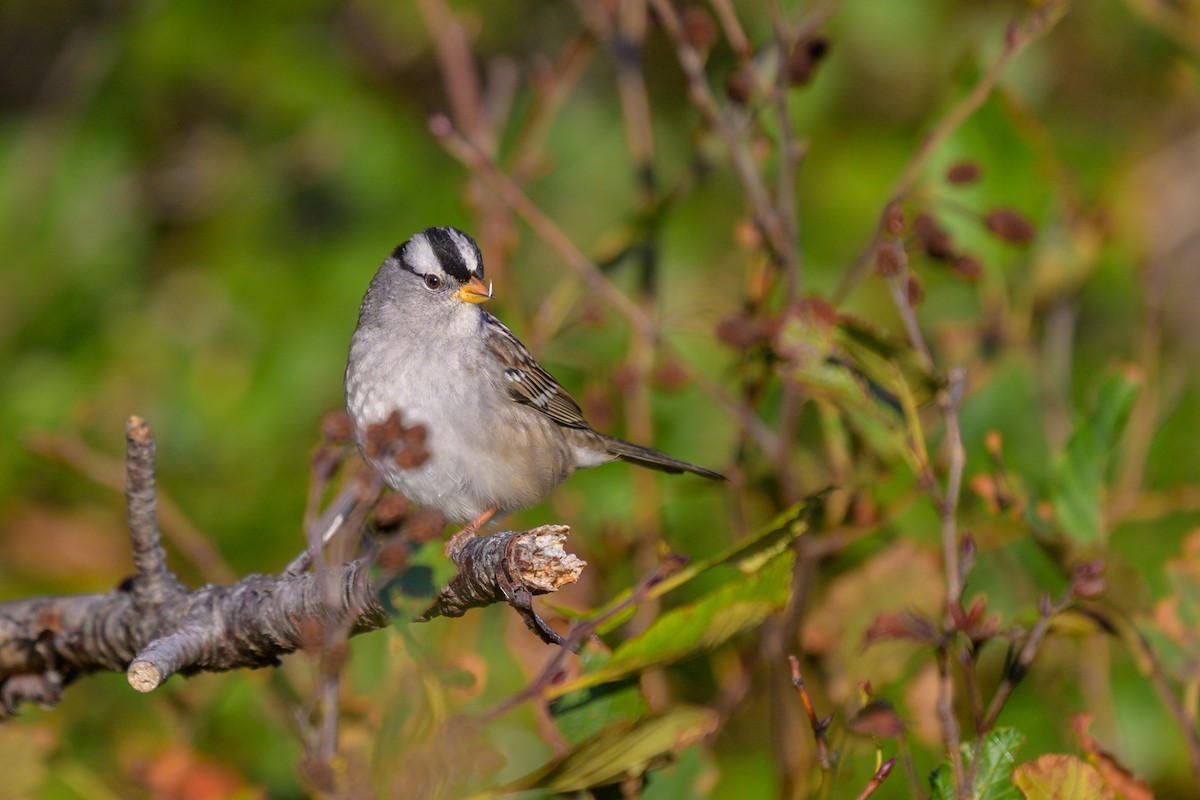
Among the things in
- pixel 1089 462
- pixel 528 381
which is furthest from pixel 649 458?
pixel 1089 462

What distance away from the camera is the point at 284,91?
513cm

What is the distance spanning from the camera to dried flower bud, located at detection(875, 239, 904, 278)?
242 cm

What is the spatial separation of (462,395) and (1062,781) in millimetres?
1758

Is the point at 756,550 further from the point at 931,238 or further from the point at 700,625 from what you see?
the point at 931,238

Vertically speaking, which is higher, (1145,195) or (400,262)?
(400,262)

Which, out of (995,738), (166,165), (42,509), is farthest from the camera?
(166,165)

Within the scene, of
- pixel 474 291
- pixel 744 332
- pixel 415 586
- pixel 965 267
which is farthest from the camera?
pixel 474 291

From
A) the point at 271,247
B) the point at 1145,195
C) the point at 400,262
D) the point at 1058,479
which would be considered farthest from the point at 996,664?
the point at 271,247

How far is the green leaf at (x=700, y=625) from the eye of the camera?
1.88 metres

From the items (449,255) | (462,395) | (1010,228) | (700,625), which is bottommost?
(700,625)

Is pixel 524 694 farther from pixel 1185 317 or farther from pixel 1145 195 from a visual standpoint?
pixel 1185 317

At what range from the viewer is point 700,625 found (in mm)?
1886

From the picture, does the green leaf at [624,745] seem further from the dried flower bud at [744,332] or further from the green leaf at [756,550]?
the dried flower bud at [744,332]

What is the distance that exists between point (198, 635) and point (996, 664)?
6.62 ft
